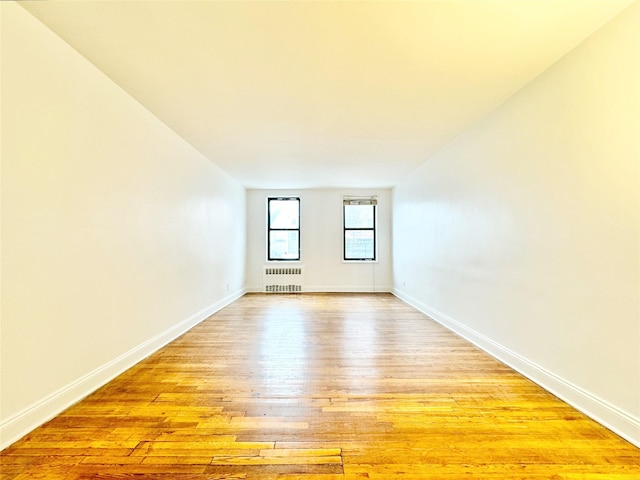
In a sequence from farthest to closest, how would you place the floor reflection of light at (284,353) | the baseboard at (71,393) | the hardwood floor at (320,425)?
the floor reflection of light at (284,353) < the baseboard at (71,393) < the hardwood floor at (320,425)

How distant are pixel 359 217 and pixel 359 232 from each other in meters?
0.35

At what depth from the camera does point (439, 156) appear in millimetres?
4234

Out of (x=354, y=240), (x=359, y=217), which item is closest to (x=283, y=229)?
(x=354, y=240)

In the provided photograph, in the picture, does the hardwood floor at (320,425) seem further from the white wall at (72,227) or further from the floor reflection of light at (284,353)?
the white wall at (72,227)

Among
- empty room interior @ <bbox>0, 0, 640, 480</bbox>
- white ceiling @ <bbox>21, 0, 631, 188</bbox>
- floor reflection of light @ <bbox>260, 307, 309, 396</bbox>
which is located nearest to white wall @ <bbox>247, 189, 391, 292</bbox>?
floor reflection of light @ <bbox>260, 307, 309, 396</bbox>

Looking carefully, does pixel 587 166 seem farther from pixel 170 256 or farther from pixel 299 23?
pixel 170 256

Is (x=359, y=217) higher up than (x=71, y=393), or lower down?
higher up

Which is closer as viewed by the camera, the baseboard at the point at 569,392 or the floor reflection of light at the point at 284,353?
the baseboard at the point at 569,392

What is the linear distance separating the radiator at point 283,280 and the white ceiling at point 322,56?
3.97m

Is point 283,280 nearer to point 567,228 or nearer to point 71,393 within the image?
point 71,393

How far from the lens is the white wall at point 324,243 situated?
23.2 ft

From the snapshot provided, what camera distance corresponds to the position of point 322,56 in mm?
2088

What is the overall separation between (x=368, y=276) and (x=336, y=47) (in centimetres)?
557

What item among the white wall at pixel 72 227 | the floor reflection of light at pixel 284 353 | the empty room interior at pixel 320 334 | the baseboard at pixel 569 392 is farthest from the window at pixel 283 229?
the baseboard at pixel 569 392
